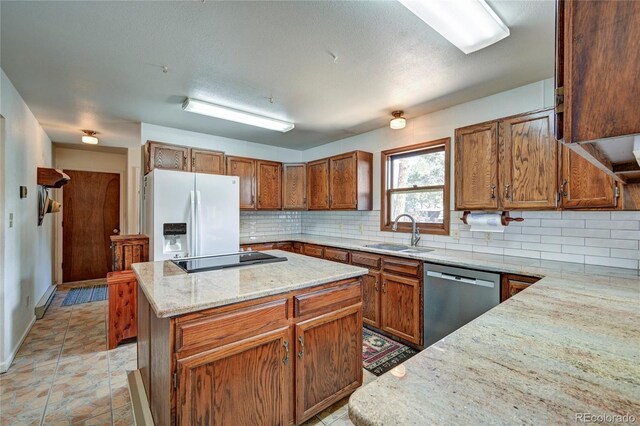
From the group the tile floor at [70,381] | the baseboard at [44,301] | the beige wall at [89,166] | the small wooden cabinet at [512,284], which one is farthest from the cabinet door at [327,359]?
the beige wall at [89,166]

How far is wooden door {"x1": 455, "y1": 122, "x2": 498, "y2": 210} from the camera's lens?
2.46 m

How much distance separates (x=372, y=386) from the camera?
69 centimetres

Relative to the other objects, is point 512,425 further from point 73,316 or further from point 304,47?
point 73,316

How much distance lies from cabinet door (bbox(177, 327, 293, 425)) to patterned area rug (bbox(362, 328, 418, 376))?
3.65 feet

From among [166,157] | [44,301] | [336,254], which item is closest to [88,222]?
[44,301]

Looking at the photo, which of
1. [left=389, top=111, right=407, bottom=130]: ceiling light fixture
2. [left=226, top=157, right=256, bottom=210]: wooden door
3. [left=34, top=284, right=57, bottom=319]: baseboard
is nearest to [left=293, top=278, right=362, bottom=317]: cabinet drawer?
[left=389, top=111, right=407, bottom=130]: ceiling light fixture

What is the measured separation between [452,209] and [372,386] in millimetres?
2744

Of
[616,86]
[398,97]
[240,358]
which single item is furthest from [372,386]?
[398,97]

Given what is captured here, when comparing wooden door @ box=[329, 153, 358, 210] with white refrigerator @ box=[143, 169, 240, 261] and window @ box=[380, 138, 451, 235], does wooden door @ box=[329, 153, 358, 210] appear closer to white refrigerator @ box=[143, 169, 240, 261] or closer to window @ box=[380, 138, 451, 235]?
window @ box=[380, 138, 451, 235]

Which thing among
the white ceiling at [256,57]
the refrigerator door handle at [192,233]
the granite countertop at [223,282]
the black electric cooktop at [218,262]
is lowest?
the granite countertop at [223,282]

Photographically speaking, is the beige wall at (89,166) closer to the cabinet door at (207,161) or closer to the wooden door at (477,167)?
the cabinet door at (207,161)

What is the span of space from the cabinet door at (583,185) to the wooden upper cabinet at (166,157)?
3.90 meters

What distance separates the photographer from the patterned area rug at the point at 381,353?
245 cm

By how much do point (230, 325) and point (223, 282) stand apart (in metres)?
0.31
